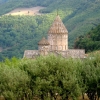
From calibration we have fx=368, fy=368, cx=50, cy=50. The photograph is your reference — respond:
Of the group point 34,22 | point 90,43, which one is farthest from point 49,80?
point 34,22

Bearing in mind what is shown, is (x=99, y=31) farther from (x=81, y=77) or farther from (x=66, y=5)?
(x=66, y=5)

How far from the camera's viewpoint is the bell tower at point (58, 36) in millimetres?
52562

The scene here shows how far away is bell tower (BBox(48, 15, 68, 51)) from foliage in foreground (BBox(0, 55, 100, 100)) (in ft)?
73.6

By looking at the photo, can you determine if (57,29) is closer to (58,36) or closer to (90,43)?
(58,36)

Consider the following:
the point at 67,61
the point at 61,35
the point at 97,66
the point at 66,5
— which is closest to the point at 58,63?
the point at 67,61

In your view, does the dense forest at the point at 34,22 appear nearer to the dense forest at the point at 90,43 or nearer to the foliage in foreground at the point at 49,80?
the dense forest at the point at 90,43

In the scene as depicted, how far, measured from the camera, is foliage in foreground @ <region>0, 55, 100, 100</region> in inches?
1127

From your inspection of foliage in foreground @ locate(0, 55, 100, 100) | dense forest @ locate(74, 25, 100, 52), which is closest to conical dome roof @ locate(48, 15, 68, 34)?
dense forest @ locate(74, 25, 100, 52)

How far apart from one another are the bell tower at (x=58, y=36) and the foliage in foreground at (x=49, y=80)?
22445mm

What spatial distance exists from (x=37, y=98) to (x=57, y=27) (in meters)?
23.2

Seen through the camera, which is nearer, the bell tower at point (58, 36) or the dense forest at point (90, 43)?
the bell tower at point (58, 36)

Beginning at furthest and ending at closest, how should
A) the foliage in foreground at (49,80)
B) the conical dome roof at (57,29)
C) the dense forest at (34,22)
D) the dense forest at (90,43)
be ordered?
the dense forest at (34,22) → the dense forest at (90,43) → the conical dome roof at (57,29) → the foliage in foreground at (49,80)

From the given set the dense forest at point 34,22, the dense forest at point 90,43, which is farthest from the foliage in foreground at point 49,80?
the dense forest at point 34,22

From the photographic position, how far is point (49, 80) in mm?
28766
